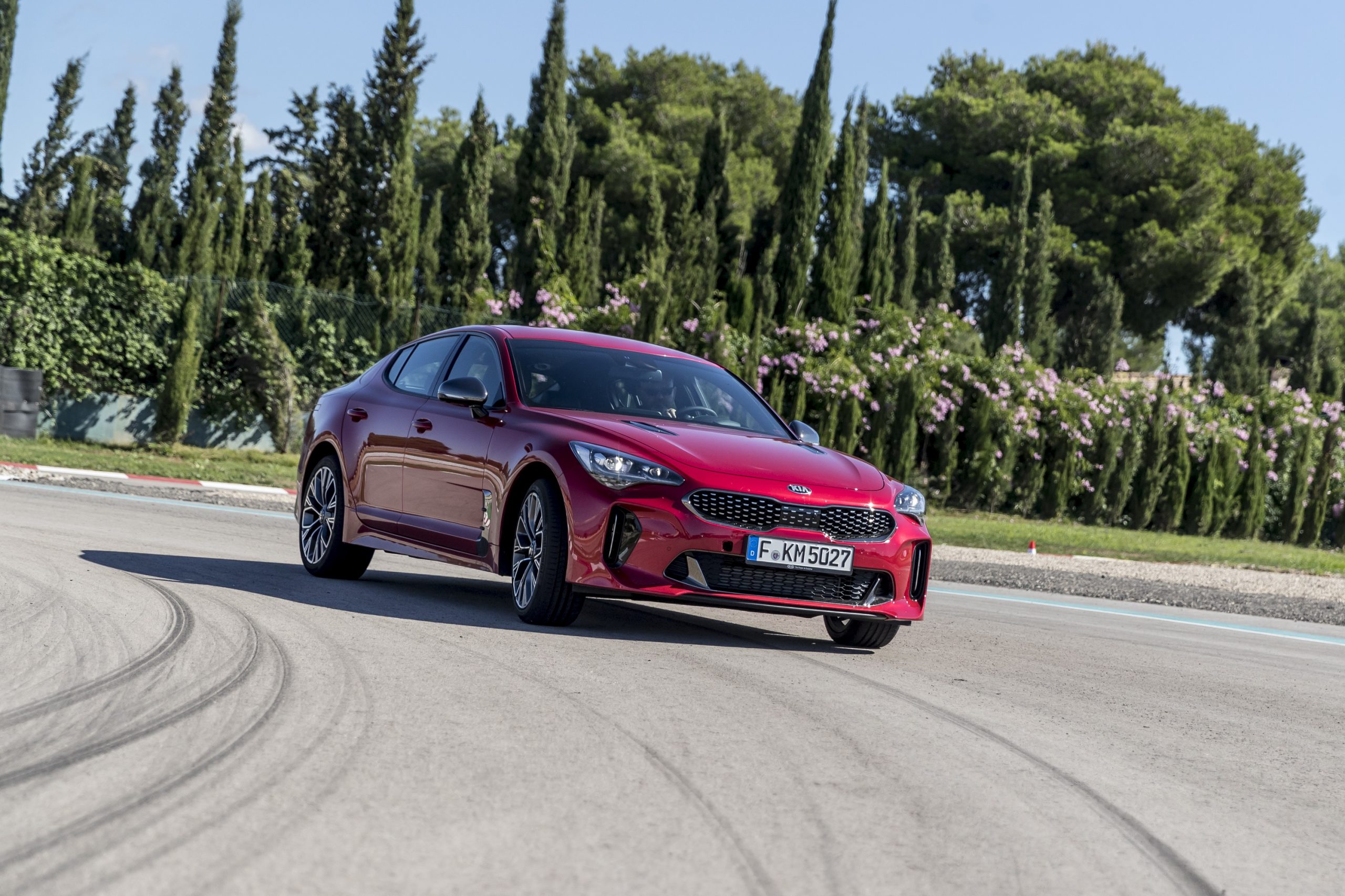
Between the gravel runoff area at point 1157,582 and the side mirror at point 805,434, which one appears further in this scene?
the gravel runoff area at point 1157,582

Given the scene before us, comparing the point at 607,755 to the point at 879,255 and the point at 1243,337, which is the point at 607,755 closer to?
the point at 879,255

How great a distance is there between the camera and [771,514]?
7.45m

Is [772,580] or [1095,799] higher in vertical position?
[772,580]

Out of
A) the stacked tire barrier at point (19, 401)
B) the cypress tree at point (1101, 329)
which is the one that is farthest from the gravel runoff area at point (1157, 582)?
the cypress tree at point (1101, 329)

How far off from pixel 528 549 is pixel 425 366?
2.24m

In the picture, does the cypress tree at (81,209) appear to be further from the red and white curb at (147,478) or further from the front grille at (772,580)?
the front grille at (772,580)

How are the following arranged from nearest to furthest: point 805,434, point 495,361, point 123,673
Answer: point 123,673
point 495,361
point 805,434

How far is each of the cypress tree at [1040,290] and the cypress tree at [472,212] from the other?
1722cm

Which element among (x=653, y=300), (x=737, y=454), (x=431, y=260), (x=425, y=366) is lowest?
(x=737, y=454)

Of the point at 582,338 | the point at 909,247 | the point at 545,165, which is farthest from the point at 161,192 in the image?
the point at 582,338

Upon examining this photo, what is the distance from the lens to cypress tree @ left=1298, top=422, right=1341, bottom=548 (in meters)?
33.8

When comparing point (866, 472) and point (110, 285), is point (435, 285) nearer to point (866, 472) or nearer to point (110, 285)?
point (110, 285)

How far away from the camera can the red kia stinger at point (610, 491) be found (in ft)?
24.2

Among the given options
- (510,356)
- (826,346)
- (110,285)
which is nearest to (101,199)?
(110,285)
